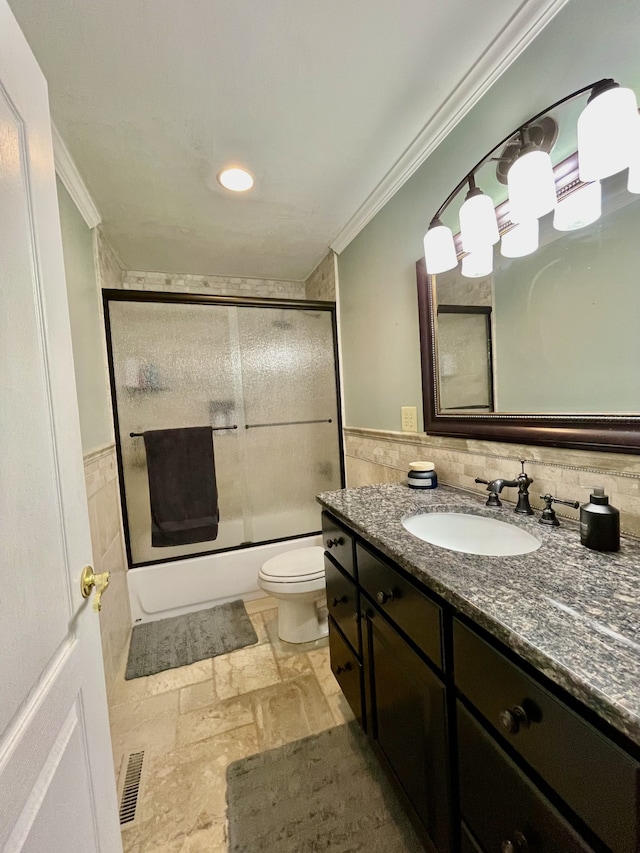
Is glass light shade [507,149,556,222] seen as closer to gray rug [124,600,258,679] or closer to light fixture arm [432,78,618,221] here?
light fixture arm [432,78,618,221]

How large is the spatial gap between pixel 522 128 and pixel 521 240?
0.31 metres

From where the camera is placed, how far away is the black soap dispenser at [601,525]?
2.64 ft

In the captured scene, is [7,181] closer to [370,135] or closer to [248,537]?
[370,135]

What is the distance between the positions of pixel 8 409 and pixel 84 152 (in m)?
1.50

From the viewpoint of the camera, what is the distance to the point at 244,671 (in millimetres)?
1693

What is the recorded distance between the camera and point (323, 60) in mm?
1104

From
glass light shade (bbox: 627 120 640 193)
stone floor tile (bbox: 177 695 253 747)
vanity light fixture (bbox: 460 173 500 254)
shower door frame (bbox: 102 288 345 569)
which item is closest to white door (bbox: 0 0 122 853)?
stone floor tile (bbox: 177 695 253 747)

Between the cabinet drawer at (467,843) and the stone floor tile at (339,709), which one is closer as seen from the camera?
the cabinet drawer at (467,843)

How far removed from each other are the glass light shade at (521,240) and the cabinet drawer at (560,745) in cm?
112

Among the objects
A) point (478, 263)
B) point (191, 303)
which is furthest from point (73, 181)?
point (478, 263)

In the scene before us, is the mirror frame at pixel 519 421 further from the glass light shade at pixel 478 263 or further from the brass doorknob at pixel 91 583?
the brass doorknob at pixel 91 583

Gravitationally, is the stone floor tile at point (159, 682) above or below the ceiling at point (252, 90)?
below

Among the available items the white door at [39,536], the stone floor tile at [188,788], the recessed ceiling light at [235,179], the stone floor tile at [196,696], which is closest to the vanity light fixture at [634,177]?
the white door at [39,536]

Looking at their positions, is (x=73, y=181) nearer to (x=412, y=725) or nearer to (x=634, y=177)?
(x=634, y=177)
